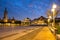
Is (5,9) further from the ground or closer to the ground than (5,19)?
further from the ground

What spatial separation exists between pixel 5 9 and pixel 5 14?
5993 millimetres

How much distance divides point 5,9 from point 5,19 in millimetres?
9595

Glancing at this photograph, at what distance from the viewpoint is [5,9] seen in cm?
13775

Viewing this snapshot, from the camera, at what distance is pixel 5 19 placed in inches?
5295

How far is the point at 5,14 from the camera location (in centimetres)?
13400

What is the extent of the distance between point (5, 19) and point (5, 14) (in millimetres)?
4406
